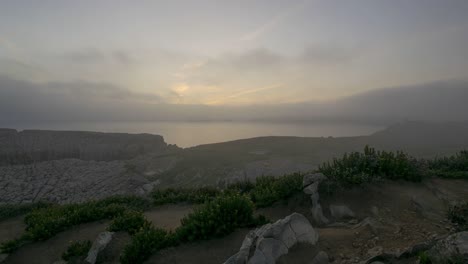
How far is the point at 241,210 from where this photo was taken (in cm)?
834

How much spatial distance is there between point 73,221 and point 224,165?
38907 mm

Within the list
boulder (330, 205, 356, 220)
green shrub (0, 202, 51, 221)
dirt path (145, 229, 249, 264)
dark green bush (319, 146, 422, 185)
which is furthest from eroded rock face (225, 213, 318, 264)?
green shrub (0, 202, 51, 221)

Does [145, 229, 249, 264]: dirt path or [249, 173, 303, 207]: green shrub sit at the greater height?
[249, 173, 303, 207]: green shrub

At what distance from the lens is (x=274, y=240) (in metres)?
6.22

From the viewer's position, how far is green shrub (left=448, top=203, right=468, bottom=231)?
271 inches

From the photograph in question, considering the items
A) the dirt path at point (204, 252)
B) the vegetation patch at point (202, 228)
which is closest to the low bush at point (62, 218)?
the vegetation patch at point (202, 228)

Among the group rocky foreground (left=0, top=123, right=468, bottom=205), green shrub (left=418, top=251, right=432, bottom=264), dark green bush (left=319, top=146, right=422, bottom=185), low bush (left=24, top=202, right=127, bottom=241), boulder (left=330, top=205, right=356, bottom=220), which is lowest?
rocky foreground (left=0, top=123, right=468, bottom=205)

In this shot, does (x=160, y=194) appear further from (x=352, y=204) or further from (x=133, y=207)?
(x=352, y=204)

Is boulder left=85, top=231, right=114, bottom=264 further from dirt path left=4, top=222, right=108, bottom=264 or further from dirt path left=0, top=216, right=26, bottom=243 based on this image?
dirt path left=0, top=216, right=26, bottom=243

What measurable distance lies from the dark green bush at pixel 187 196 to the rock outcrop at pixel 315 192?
474cm

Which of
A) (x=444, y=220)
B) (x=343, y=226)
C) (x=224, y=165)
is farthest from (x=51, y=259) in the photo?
(x=224, y=165)

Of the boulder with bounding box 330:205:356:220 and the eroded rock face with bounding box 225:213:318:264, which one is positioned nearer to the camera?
the eroded rock face with bounding box 225:213:318:264

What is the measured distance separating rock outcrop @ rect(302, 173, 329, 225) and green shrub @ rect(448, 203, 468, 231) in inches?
123

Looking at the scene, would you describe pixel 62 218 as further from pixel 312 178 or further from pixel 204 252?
pixel 312 178
